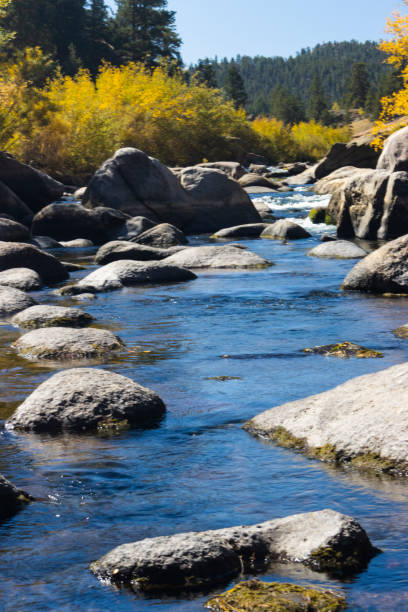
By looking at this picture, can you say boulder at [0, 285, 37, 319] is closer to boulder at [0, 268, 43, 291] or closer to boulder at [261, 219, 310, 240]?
boulder at [0, 268, 43, 291]

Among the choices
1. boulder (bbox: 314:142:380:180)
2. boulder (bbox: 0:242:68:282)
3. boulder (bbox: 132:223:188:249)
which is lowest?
boulder (bbox: 0:242:68:282)

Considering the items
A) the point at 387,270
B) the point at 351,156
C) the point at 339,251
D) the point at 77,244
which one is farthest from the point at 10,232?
the point at 351,156

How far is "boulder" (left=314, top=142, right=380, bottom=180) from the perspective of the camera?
34.5 meters

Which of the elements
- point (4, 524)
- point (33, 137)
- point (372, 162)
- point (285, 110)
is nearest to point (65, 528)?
point (4, 524)

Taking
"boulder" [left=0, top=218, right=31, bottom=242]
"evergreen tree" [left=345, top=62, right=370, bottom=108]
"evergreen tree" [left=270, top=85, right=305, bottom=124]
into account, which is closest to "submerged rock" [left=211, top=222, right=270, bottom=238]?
"boulder" [left=0, top=218, right=31, bottom=242]

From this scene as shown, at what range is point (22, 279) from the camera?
41.6 ft

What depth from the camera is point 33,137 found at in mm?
32750

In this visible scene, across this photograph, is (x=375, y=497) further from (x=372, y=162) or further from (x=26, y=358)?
(x=372, y=162)

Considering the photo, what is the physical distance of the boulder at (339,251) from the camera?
49.9ft

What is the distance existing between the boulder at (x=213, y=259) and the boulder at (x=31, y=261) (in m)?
1.98

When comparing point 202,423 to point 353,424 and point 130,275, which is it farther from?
point 130,275

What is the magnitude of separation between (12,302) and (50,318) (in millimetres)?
1470

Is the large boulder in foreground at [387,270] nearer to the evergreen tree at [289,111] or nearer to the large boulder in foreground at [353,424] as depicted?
the large boulder in foreground at [353,424]

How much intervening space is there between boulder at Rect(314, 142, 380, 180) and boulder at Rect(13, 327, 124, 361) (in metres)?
28.0
